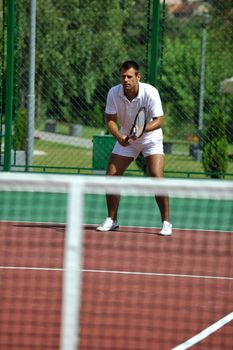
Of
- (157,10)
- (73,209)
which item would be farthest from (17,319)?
(157,10)

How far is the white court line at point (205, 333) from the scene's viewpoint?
5948mm

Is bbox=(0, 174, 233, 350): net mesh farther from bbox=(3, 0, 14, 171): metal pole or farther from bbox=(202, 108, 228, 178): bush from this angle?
bbox=(202, 108, 228, 178): bush

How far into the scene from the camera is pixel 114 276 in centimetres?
820

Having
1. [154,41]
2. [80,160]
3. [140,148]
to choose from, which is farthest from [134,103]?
[80,160]

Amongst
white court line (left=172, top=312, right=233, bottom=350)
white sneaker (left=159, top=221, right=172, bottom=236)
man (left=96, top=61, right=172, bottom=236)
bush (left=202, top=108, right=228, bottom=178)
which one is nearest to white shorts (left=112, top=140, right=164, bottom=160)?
man (left=96, top=61, right=172, bottom=236)

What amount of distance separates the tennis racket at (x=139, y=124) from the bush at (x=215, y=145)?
7.36 meters

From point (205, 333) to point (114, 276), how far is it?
1949 mm

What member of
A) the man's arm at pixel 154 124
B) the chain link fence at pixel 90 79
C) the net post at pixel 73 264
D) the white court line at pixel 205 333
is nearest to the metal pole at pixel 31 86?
the chain link fence at pixel 90 79

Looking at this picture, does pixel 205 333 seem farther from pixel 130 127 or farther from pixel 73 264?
pixel 130 127

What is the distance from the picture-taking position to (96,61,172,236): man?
1065 centimetres

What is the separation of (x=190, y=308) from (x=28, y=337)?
1.30 m

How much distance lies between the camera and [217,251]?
9930mm

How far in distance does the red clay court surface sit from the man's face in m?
1.38

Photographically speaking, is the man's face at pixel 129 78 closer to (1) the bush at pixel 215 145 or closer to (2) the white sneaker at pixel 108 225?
(2) the white sneaker at pixel 108 225
